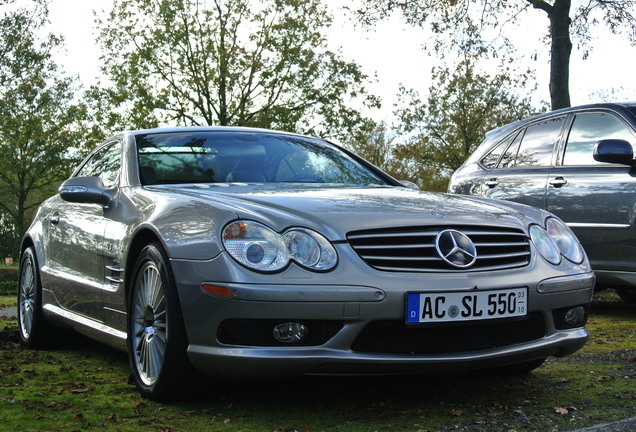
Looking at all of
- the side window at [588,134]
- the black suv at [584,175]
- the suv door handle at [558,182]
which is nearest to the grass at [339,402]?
the black suv at [584,175]

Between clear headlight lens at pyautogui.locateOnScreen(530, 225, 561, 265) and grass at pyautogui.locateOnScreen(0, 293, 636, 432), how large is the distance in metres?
0.64

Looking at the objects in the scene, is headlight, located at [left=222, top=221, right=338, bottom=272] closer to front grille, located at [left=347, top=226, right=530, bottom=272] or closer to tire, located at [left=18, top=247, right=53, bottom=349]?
front grille, located at [left=347, top=226, right=530, bottom=272]

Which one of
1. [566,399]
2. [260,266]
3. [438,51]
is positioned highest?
[438,51]

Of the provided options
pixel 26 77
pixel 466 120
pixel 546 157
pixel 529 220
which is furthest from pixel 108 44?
pixel 529 220

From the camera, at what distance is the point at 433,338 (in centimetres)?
A: 352

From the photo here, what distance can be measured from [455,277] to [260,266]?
0.82m

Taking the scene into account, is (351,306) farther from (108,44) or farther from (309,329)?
(108,44)

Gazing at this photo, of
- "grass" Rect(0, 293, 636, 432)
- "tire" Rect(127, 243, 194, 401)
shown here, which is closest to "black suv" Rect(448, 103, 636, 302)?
"grass" Rect(0, 293, 636, 432)

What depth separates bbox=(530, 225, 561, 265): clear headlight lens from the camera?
12.9 feet

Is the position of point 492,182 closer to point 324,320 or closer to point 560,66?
point 324,320

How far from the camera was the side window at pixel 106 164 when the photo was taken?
5172mm

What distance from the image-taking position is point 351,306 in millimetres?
3340

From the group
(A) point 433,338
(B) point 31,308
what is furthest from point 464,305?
(B) point 31,308

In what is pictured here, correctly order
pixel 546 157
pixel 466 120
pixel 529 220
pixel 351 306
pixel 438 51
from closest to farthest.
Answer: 1. pixel 351 306
2. pixel 529 220
3. pixel 546 157
4. pixel 438 51
5. pixel 466 120
